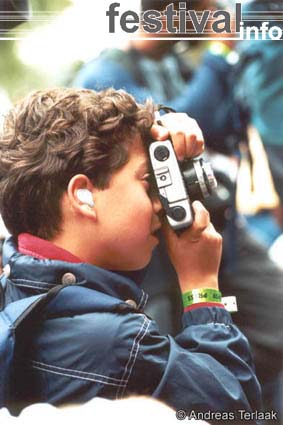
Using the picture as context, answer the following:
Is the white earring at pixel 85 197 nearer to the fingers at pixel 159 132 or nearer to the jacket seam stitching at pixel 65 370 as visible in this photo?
the fingers at pixel 159 132

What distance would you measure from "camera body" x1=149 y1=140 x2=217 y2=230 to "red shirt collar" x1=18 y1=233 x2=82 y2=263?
245mm

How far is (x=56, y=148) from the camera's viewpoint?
4.59ft

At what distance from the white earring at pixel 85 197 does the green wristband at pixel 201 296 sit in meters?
0.30

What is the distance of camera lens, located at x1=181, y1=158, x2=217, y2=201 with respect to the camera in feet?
4.77

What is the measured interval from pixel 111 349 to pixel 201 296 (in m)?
0.26

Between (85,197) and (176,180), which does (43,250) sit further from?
(176,180)

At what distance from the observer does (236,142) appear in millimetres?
1638

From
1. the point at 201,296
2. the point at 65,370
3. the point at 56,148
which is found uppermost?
the point at 56,148

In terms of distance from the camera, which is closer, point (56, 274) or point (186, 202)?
point (56, 274)

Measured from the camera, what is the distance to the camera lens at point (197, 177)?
145cm

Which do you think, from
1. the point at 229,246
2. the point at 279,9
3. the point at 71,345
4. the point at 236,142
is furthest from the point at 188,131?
the point at 71,345

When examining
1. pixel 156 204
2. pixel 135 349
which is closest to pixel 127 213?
pixel 156 204

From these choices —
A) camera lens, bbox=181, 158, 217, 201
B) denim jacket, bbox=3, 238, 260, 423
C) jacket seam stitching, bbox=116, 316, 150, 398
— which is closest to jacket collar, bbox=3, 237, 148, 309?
denim jacket, bbox=3, 238, 260, 423

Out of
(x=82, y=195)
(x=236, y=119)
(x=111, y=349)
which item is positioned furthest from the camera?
(x=236, y=119)
